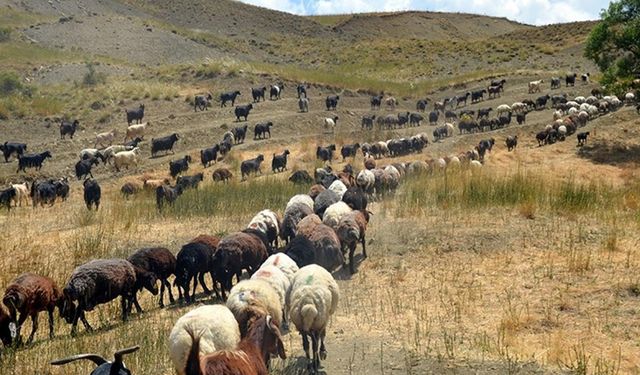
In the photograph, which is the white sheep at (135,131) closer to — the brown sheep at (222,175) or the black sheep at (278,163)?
the brown sheep at (222,175)

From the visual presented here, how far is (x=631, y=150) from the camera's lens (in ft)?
96.6

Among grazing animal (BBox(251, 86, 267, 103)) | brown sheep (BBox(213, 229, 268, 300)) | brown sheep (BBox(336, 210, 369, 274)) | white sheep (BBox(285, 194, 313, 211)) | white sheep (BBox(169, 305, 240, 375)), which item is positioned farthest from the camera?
grazing animal (BBox(251, 86, 267, 103))

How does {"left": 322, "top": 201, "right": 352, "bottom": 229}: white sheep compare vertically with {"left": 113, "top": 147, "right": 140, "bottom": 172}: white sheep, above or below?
above

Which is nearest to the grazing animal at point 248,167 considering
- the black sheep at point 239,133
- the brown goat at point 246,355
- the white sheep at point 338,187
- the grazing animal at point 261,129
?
the black sheep at point 239,133

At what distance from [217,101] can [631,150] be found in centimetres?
2532

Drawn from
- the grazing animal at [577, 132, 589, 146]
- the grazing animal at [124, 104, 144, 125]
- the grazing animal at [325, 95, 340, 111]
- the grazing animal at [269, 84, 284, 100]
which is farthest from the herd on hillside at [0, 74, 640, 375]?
the grazing animal at [269, 84, 284, 100]

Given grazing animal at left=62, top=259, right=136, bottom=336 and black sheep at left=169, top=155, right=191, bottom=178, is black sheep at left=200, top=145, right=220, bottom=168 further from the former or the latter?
grazing animal at left=62, top=259, right=136, bottom=336

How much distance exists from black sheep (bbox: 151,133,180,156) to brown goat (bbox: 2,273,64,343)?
70.3 ft

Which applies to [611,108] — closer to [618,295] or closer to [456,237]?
[456,237]

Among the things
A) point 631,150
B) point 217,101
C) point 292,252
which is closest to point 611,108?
point 631,150

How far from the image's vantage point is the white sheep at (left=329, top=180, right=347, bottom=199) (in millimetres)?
17698

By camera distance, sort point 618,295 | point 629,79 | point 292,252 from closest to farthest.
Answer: point 618,295 < point 292,252 < point 629,79

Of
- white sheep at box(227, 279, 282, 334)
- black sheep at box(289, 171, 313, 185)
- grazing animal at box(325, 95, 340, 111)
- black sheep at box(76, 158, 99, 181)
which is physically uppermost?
grazing animal at box(325, 95, 340, 111)

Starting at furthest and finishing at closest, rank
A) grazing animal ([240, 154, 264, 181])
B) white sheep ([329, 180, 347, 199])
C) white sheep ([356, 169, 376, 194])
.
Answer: grazing animal ([240, 154, 264, 181]), white sheep ([356, 169, 376, 194]), white sheep ([329, 180, 347, 199])
